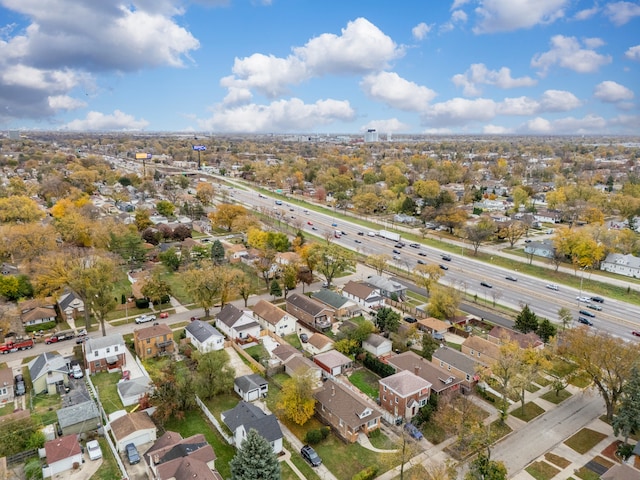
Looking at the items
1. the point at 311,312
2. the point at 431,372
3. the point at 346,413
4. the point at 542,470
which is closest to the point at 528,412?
the point at 542,470

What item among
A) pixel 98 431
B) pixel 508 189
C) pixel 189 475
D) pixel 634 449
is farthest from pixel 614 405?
pixel 508 189

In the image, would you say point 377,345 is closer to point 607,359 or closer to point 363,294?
point 363,294

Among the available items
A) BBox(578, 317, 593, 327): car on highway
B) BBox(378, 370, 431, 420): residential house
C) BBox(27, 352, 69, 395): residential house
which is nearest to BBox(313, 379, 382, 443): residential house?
BBox(378, 370, 431, 420): residential house

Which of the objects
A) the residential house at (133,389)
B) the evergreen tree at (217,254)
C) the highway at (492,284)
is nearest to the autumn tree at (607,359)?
the highway at (492,284)

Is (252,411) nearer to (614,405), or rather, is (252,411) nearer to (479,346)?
(479,346)

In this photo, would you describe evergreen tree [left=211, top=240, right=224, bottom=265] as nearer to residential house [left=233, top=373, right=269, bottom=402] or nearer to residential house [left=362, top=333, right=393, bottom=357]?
residential house [left=362, top=333, right=393, bottom=357]
